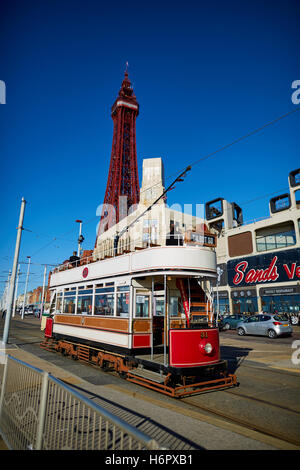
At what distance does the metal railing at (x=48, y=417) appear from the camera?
3146mm

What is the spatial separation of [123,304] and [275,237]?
3169 centimetres

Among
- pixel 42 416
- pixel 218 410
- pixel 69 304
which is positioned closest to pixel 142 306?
pixel 218 410

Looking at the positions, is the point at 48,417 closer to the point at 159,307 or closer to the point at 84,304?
the point at 159,307

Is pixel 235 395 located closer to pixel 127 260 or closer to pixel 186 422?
pixel 186 422

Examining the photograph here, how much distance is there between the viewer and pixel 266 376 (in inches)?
355

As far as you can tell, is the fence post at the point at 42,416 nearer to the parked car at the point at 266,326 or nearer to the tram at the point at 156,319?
the tram at the point at 156,319

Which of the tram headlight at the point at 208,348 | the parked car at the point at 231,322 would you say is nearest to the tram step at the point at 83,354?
the tram headlight at the point at 208,348

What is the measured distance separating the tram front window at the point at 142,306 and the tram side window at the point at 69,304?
4805 millimetres

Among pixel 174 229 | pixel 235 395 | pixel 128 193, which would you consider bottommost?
pixel 235 395

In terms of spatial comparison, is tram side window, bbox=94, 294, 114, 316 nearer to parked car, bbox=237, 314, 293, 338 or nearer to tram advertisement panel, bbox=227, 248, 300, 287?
parked car, bbox=237, 314, 293, 338
